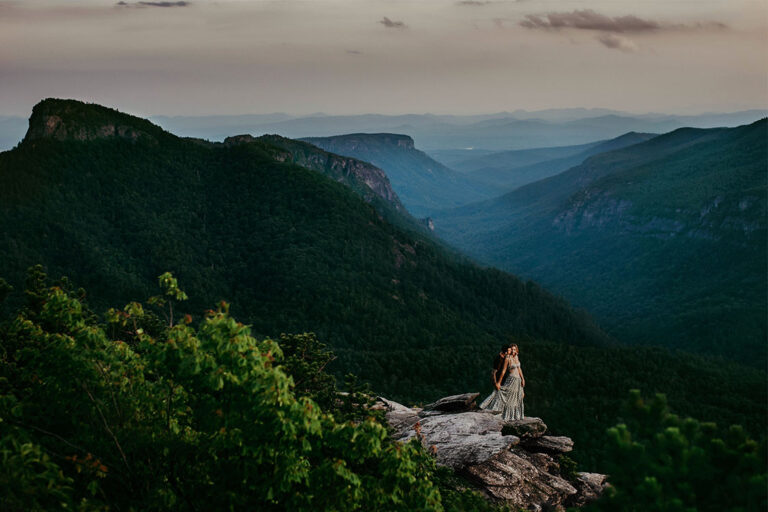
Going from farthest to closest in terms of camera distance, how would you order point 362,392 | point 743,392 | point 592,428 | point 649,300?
point 649,300 < point 743,392 < point 592,428 < point 362,392

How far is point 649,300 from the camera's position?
18925 centimetres

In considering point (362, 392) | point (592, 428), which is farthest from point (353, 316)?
point (362, 392)

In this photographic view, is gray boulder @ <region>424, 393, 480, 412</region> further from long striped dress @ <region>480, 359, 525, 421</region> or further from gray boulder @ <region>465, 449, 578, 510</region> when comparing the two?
gray boulder @ <region>465, 449, 578, 510</region>

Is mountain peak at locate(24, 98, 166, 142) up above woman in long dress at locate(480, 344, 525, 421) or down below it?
above

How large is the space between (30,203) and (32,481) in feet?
415

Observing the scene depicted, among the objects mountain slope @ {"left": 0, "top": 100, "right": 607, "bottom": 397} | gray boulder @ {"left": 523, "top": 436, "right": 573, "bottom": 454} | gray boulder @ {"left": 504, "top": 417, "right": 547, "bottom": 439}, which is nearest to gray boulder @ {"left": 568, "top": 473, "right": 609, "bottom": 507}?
gray boulder @ {"left": 523, "top": 436, "right": 573, "bottom": 454}

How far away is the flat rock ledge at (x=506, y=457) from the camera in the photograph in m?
20.6

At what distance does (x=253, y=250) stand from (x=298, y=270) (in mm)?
18554

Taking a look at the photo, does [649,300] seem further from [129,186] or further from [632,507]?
[632,507]


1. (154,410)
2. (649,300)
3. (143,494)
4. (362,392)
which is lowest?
(649,300)

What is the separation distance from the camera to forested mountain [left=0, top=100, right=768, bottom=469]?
286 feet

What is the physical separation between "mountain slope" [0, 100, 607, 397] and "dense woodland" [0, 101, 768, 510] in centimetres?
58

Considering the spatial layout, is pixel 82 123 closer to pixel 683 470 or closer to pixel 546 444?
pixel 546 444

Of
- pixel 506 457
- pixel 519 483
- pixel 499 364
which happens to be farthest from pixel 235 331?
pixel 499 364
